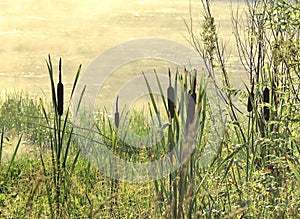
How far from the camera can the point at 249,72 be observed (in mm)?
5758

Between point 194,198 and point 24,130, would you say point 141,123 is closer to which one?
point 24,130

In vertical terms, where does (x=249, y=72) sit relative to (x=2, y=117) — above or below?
above

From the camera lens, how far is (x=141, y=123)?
7.94m

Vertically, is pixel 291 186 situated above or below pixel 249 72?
below

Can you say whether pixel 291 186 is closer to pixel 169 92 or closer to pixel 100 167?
pixel 169 92

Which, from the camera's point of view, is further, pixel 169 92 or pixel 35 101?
pixel 35 101

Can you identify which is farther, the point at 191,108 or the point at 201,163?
the point at 201,163

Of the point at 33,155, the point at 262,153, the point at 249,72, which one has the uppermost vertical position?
the point at 249,72

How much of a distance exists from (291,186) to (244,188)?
67 cm

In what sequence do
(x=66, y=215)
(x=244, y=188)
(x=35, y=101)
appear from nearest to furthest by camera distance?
(x=244, y=188)
(x=66, y=215)
(x=35, y=101)

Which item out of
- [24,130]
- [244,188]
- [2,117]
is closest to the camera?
[244,188]

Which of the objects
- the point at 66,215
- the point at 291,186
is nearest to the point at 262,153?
the point at 291,186

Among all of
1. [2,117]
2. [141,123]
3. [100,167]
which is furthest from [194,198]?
[2,117]

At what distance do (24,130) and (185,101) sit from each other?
488 cm
